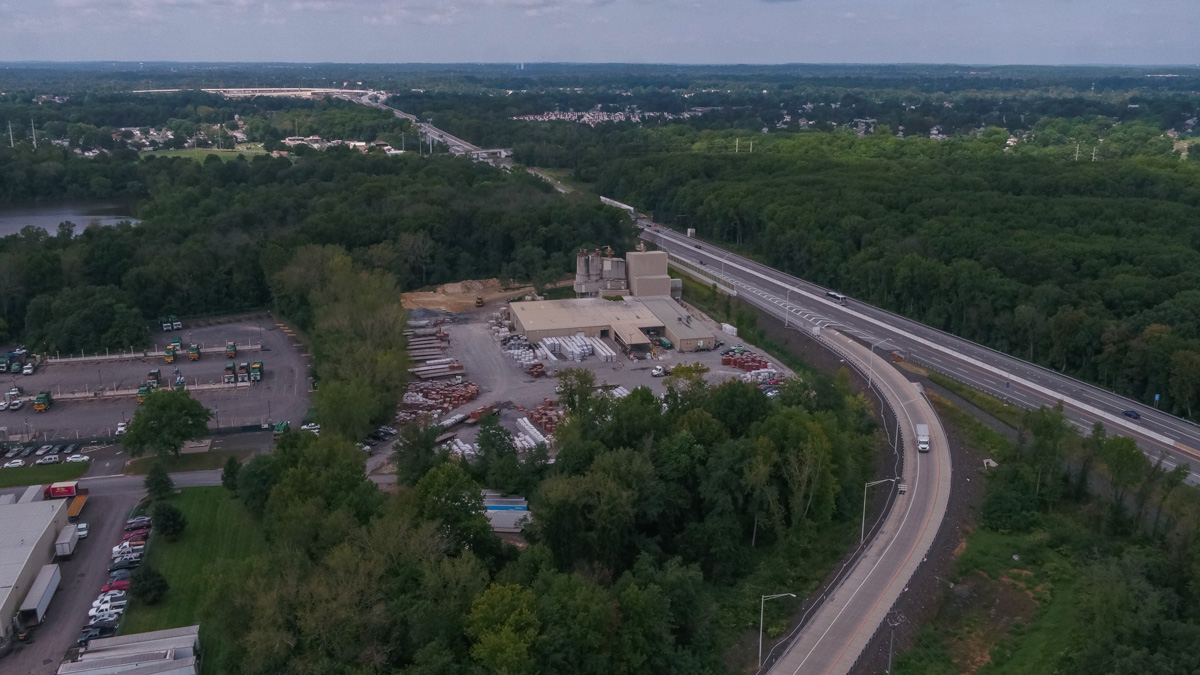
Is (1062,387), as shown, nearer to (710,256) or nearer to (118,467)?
(710,256)

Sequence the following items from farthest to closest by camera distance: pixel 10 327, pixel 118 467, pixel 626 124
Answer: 1. pixel 626 124
2. pixel 10 327
3. pixel 118 467

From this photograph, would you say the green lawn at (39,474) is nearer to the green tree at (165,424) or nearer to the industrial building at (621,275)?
the green tree at (165,424)

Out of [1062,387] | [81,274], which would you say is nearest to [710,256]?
[1062,387]

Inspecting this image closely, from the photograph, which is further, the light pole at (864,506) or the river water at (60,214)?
the river water at (60,214)

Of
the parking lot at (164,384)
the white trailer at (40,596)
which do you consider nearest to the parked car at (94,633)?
the white trailer at (40,596)

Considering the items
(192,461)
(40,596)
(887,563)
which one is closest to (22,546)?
(40,596)

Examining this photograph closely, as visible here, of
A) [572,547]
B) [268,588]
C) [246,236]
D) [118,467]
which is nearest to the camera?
[268,588]

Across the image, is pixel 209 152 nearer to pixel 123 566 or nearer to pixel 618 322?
pixel 618 322
